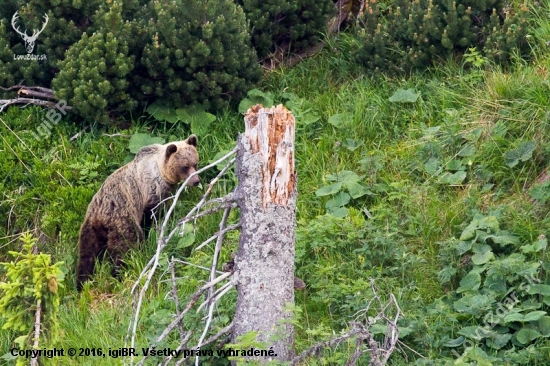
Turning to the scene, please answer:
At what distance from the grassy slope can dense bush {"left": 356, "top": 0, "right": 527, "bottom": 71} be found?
19 centimetres

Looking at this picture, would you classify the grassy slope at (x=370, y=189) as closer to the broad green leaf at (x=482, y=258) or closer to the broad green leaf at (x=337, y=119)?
the broad green leaf at (x=337, y=119)

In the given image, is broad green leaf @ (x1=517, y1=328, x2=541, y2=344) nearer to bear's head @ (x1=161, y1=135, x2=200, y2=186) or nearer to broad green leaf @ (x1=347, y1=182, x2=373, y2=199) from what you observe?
broad green leaf @ (x1=347, y1=182, x2=373, y2=199)

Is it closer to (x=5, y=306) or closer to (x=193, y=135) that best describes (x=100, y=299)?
(x=193, y=135)

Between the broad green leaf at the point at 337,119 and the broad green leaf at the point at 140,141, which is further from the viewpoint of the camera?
the broad green leaf at the point at 140,141

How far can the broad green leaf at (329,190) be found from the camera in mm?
7297

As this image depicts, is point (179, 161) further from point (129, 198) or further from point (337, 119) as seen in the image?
point (337, 119)

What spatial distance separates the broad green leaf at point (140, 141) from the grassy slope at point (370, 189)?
0.61 ft

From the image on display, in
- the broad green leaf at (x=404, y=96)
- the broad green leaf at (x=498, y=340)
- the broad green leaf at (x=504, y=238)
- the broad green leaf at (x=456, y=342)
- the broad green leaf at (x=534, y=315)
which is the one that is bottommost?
the broad green leaf at (x=456, y=342)

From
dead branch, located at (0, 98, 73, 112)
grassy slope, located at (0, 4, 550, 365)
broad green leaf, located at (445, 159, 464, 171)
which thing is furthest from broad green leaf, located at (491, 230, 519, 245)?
dead branch, located at (0, 98, 73, 112)

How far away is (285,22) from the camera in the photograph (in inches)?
368

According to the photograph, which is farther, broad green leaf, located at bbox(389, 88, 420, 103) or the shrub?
the shrub

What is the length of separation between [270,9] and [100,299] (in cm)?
386

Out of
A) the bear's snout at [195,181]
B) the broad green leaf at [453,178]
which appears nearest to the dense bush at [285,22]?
the bear's snout at [195,181]

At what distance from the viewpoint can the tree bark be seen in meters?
5.09
